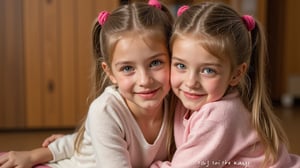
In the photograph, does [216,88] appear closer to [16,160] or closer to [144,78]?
[144,78]

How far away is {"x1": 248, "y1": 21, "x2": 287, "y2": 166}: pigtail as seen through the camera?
1118 mm

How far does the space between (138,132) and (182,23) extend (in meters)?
0.28

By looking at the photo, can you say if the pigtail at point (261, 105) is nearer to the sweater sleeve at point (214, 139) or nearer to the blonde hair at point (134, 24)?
the sweater sleeve at point (214, 139)

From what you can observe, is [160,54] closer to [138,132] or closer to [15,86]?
[138,132]

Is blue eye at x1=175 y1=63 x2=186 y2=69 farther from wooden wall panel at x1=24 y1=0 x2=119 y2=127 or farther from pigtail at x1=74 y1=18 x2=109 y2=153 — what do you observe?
wooden wall panel at x1=24 y1=0 x2=119 y2=127

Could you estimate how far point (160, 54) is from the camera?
3.63ft

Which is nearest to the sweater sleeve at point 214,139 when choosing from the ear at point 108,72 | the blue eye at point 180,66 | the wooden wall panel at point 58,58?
the blue eye at point 180,66

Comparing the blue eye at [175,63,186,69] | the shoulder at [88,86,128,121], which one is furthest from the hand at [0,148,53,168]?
the blue eye at [175,63,186,69]

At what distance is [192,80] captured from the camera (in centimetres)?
107

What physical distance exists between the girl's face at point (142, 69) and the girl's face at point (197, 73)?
1.1 inches

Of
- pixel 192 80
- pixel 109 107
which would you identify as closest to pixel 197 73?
pixel 192 80

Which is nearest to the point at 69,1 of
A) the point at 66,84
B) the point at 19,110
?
the point at 66,84

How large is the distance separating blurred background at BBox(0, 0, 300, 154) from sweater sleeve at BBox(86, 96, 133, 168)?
108cm

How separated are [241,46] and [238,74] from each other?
68 mm
